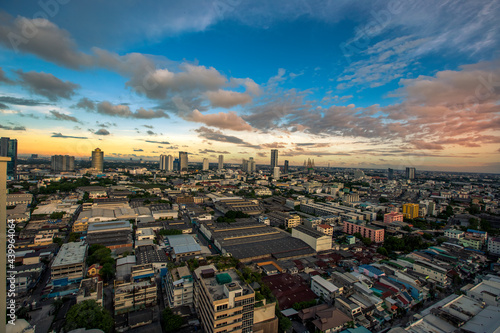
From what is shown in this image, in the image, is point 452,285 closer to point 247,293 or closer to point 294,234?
point 294,234

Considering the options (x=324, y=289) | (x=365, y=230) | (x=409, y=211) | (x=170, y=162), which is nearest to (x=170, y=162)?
(x=170, y=162)

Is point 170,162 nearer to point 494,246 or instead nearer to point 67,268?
point 67,268

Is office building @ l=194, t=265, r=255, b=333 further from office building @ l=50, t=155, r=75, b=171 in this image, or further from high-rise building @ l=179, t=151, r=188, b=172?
high-rise building @ l=179, t=151, r=188, b=172

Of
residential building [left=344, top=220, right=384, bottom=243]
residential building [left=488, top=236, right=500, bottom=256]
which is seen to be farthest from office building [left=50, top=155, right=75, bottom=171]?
residential building [left=488, top=236, right=500, bottom=256]

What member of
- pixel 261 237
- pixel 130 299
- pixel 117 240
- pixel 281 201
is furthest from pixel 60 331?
pixel 281 201

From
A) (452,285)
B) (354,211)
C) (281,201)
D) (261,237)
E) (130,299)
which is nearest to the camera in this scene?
(130,299)

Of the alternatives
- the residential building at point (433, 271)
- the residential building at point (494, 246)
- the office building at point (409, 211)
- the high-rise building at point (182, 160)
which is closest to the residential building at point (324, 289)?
the residential building at point (433, 271)
